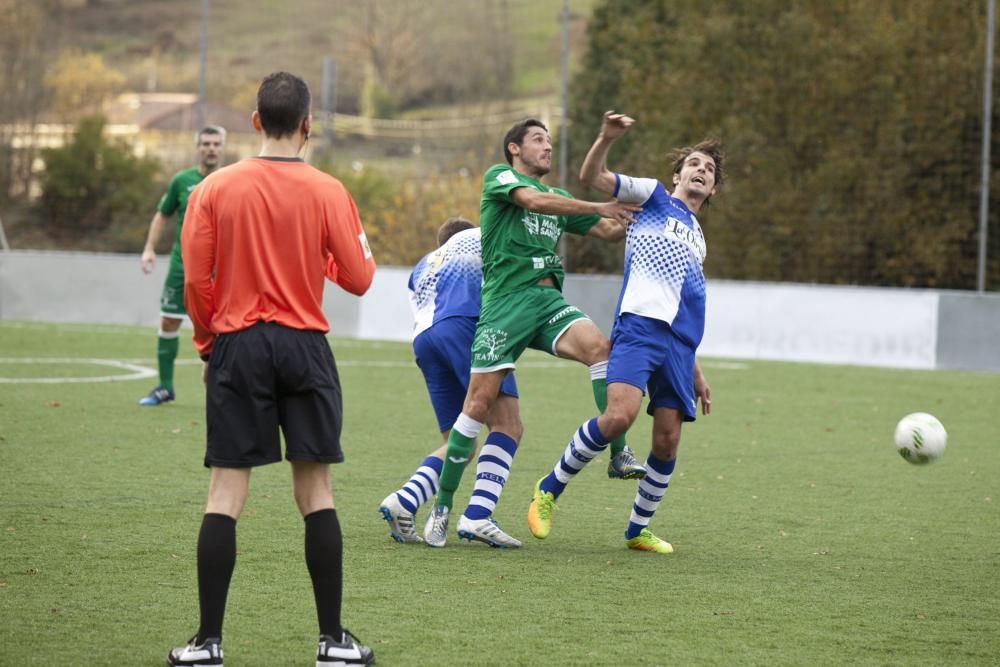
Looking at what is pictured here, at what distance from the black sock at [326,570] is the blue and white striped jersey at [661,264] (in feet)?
8.14

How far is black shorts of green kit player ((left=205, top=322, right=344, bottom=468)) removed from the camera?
4734mm

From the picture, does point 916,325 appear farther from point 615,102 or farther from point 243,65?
point 243,65

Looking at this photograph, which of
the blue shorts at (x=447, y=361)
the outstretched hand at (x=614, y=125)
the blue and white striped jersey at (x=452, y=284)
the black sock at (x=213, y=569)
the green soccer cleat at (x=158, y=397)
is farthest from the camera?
the green soccer cleat at (x=158, y=397)

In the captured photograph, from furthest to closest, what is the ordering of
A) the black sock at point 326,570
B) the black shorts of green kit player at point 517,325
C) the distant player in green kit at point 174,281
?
the distant player in green kit at point 174,281
the black shorts of green kit player at point 517,325
the black sock at point 326,570

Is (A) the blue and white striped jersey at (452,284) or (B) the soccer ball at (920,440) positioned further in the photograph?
(A) the blue and white striped jersey at (452,284)

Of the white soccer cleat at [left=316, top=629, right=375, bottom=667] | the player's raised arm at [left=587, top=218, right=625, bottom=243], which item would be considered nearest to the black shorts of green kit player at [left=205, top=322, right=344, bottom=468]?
the white soccer cleat at [left=316, top=629, right=375, bottom=667]

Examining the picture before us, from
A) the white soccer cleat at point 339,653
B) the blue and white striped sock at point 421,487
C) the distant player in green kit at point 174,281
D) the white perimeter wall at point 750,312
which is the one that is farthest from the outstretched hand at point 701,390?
the white perimeter wall at point 750,312

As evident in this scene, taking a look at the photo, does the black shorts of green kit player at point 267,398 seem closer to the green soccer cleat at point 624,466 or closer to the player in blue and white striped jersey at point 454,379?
the player in blue and white striped jersey at point 454,379

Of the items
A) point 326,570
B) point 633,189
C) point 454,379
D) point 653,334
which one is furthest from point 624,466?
point 326,570

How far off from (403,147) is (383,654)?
24.5 meters

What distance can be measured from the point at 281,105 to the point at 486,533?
2.82 m

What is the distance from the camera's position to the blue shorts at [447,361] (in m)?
7.43

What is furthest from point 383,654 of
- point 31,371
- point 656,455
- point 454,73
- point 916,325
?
point 454,73

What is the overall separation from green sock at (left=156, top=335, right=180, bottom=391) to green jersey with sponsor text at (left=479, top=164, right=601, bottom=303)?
5934 millimetres
